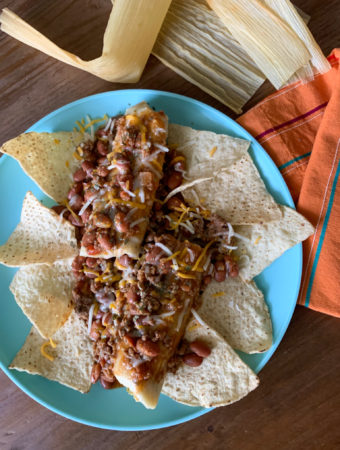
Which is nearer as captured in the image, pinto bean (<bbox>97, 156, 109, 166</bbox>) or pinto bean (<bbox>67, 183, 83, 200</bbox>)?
pinto bean (<bbox>97, 156, 109, 166</bbox>)

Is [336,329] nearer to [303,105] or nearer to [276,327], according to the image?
[276,327]

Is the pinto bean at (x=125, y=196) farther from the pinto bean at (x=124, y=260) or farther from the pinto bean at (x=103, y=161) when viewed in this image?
the pinto bean at (x=124, y=260)

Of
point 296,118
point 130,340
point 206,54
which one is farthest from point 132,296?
point 206,54

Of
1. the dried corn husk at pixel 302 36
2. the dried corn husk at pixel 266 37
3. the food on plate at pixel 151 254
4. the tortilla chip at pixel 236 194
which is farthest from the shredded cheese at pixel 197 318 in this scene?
the dried corn husk at pixel 302 36

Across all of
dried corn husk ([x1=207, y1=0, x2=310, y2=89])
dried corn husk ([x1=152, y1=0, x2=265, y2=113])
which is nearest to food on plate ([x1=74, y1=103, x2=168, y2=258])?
dried corn husk ([x1=152, y1=0, x2=265, y2=113])

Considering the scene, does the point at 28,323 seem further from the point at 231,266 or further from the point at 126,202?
the point at 231,266

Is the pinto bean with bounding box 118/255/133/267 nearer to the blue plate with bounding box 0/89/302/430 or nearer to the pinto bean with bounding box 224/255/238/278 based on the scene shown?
the pinto bean with bounding box 224/255/238/278
